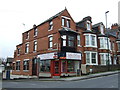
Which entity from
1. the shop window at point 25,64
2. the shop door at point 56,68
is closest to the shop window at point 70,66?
the shop door at point 56,68

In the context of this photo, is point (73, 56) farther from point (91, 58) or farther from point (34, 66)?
point (34, 66)

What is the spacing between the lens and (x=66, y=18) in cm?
2605

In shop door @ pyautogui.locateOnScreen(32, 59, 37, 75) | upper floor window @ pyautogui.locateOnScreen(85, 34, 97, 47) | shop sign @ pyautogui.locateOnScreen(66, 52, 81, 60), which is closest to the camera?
shop sign @ pyautogui.locateOnScreen(66, 52, 81, 60)

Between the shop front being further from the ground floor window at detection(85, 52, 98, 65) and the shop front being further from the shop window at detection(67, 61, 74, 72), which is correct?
the ground floor window at detection(85, 52, 98, 65)

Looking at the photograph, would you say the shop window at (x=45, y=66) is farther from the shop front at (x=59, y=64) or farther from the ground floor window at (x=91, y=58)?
the ground floor window at (x=91, y=58)

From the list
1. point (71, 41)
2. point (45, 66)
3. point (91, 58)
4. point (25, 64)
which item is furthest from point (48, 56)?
point (25, 64)

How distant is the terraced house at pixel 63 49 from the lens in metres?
24.2

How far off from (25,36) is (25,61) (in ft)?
18.9

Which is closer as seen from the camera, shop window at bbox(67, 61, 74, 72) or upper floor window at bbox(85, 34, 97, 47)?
shop window at bbox(67, 61, 74, 72)

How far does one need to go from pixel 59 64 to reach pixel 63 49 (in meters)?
2.42

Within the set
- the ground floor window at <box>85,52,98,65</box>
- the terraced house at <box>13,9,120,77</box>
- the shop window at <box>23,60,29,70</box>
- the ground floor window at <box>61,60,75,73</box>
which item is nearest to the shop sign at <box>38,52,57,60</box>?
the terraced house at <box>13,9,120,77</box>

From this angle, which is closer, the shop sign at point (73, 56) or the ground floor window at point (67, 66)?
the shop sign at point (73, 56)

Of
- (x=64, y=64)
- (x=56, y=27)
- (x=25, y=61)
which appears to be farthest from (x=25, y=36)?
(x=64, y=64)

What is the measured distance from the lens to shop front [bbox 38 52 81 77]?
23422 mm
